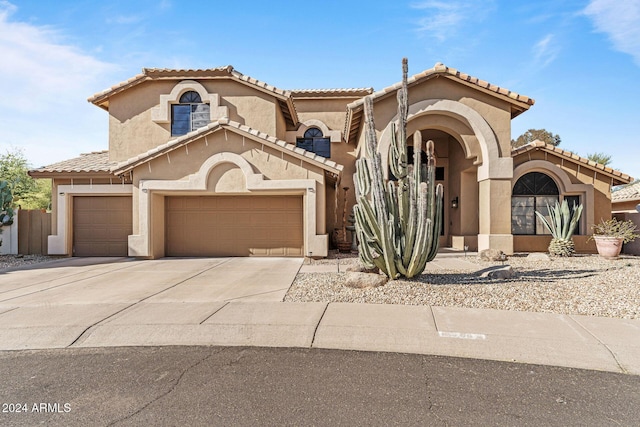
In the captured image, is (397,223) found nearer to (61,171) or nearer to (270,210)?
(270,210)

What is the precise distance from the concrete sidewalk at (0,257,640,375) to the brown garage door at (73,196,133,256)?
6375mm

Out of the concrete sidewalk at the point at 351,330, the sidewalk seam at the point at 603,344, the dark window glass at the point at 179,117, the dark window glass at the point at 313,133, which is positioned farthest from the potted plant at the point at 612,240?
the dark window glass at the point at 179,117

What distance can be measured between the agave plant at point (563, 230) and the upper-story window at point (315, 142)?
958cm

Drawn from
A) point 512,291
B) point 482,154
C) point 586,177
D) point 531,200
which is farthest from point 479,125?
point 512,291

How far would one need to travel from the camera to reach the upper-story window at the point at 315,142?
57.6 ft

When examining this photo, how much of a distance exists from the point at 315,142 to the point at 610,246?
1211cm

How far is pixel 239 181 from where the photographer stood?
510 inches

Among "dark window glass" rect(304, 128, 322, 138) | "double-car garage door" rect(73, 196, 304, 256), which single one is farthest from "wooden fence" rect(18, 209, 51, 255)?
"dark window glass" rect(304, 128, 322, 138)

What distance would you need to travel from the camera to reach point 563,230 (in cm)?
1352

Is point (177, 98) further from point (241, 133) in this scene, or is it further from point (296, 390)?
point (296, 390)

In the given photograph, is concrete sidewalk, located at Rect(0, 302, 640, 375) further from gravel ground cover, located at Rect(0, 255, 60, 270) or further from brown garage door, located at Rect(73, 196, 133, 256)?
brown garage door, located at Rect(73, 196, 133, 256)

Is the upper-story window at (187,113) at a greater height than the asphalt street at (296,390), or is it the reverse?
the upper-story window at (187,113)

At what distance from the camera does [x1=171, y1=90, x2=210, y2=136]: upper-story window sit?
15766mm

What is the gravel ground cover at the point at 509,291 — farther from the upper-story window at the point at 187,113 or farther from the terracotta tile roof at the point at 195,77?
the upper-story window at the point at 187,113
